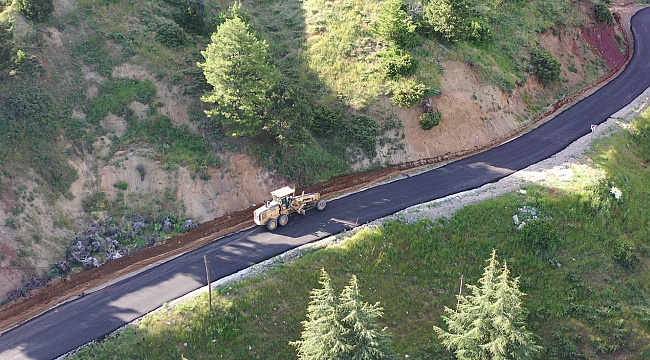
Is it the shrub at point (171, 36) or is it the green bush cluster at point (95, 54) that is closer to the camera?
the green bush cluster at point (95, 54)

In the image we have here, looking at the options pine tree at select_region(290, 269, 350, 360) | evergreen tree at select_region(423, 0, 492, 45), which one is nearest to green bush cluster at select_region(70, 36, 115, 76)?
evergreen tree at select_region(423, 0, 492, 45)

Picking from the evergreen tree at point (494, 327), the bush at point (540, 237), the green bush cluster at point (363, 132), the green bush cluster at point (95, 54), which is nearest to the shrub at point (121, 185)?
the green bush cluster at point (95, 54)

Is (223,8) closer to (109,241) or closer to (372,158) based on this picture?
(372,158)

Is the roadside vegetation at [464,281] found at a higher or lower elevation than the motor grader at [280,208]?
lower

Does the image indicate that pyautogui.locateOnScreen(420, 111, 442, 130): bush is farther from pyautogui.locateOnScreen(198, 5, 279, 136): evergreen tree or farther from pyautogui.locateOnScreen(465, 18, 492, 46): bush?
pyautogui.locateOnScreen(198, 5, 279, 136): evergreen tree

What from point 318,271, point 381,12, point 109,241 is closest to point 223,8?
point 381,12

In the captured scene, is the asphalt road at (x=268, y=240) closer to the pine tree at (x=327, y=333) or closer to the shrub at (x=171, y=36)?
the pine tree at (x=327, y=333)
